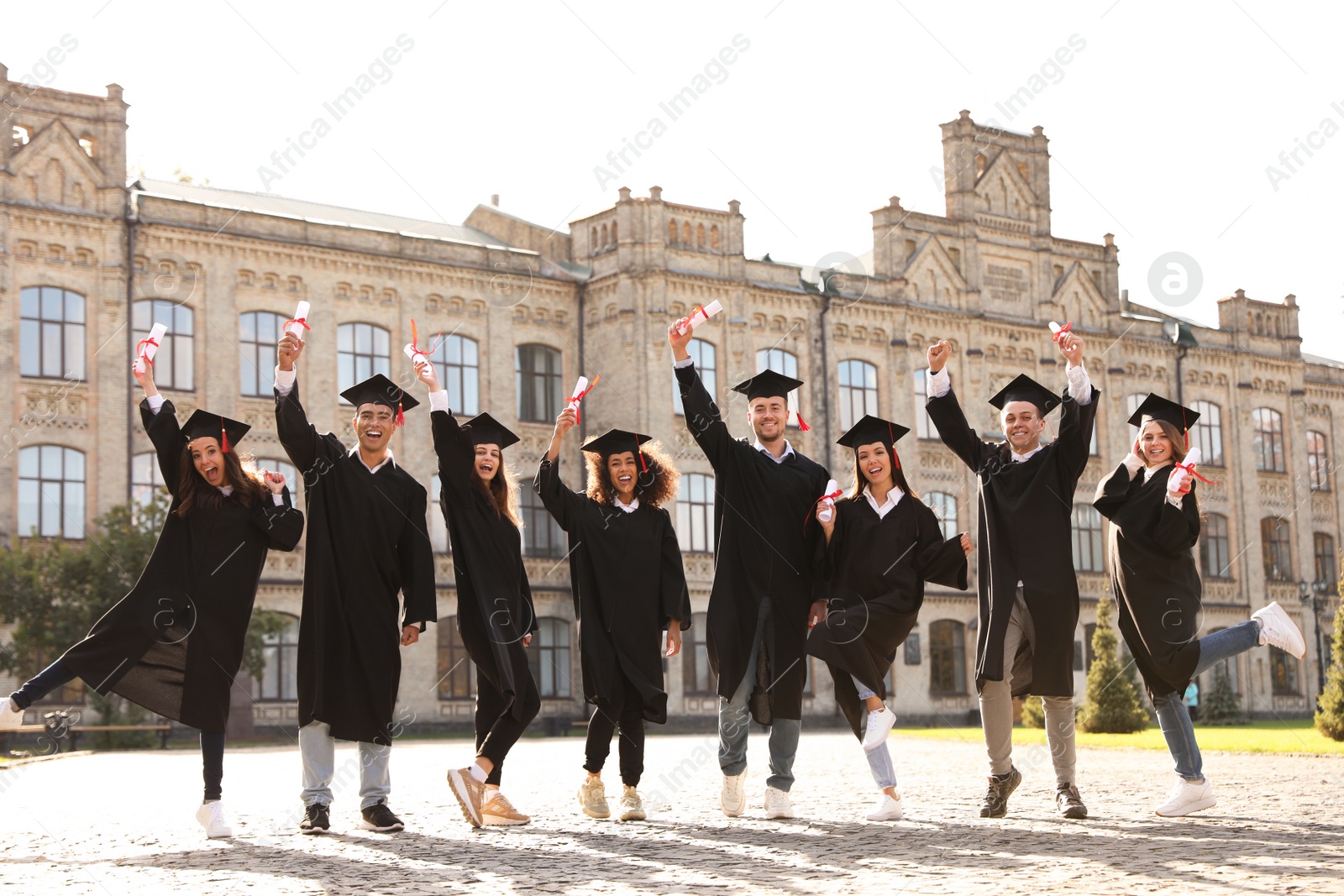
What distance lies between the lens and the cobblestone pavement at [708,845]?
22.1ft

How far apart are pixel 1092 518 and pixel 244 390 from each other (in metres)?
23.5

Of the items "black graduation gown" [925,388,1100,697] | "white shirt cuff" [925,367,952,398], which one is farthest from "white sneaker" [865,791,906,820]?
"white shirt cuff" [925,367,952,398]

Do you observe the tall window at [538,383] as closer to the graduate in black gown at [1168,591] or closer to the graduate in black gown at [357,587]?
the graduate in black gown at [357,587]

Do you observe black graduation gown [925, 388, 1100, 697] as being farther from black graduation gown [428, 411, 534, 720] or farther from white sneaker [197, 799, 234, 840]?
white sneaker [197, 799, 234, 840]

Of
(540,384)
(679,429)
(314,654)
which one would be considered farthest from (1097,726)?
(314,654)

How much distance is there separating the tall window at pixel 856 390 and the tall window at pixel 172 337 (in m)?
15.8

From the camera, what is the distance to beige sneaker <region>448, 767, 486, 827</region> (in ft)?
30.1

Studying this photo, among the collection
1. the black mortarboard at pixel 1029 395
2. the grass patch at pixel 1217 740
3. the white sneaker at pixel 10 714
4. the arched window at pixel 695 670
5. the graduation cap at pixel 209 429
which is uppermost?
the black mortarboard at pixel 1029 395

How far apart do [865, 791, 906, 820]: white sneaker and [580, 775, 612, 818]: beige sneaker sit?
1666 millimetres

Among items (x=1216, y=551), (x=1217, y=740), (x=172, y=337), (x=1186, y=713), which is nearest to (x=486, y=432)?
(x=1186, y=713)

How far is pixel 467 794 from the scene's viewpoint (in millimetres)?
9188

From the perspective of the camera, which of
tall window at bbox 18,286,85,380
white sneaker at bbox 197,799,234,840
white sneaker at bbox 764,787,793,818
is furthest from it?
tall window at bbox 18,286,85,380

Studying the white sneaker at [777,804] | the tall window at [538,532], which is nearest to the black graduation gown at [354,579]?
the white sneaker at [777,804]

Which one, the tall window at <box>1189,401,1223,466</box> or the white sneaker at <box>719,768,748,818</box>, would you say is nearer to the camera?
the white sneaker at <box>719,768,748,818</box>
